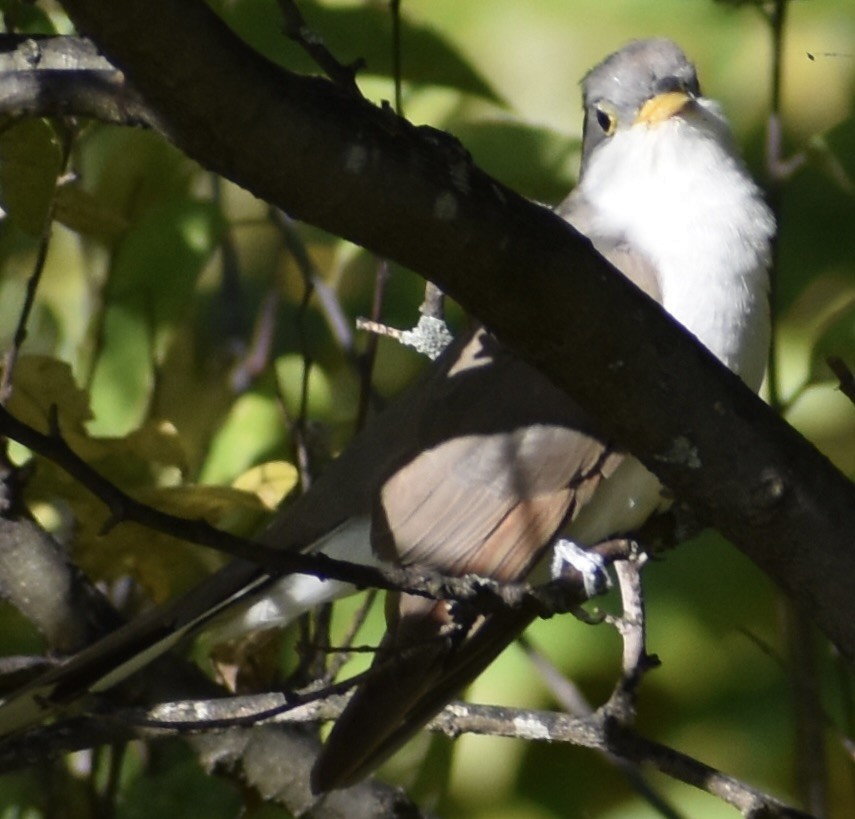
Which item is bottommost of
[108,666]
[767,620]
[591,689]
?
[108,666]

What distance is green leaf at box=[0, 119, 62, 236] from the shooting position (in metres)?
1.75

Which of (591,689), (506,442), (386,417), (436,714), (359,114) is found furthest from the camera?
(591,689)

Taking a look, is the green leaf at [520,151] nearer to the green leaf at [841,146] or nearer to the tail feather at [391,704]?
the green leaf at [841,146]

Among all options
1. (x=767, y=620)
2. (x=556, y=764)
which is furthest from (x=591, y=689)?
(x=767, y=620)

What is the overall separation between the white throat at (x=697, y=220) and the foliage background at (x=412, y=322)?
19 centimetres

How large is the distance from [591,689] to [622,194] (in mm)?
946

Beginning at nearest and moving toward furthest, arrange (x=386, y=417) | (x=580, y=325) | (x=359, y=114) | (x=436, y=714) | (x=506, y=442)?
1. (x=359, y=114)
2. (x=580, y=325)
3. (x=436, y=714)
4. (x=506, y=442)
5. (x=386, y=417)

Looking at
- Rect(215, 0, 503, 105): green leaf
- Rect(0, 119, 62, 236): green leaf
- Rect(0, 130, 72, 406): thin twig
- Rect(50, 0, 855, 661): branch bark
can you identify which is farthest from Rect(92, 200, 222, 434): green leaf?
Rect(50, 0, 855, 661): branch bark

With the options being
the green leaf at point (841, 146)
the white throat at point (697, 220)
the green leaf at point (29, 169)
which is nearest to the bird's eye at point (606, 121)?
the white throat at point (697, 220)

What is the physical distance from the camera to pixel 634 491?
2270 mm

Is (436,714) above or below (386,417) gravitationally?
below

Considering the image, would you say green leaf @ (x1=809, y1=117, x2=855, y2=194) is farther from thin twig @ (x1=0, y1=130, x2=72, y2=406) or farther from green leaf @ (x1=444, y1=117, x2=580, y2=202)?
thin twig @ (x1=0, y1=130, x2=72, y2=406)

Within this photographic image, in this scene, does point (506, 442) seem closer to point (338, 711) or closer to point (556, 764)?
point (338, 711)

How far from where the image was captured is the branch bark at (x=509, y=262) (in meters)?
1.12
